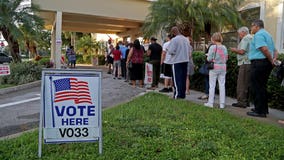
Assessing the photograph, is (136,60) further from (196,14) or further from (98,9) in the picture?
(98,9)

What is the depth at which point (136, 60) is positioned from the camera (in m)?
11.0

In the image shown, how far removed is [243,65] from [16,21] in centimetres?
1156

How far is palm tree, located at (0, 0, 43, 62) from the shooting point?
14344 mm

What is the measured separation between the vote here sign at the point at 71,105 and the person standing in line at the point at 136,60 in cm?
702

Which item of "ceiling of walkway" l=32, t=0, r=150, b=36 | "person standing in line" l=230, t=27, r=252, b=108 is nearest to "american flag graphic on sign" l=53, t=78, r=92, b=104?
"person standing in line" l=230, t=27, r=252, b=108

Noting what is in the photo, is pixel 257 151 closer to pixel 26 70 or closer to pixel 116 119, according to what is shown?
pixel 116 119

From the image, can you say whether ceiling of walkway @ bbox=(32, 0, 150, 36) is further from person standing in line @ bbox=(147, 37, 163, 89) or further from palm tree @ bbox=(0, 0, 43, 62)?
person standing in line @ bbox=(147, 37, 163, 89)

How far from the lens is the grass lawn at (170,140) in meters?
3.91

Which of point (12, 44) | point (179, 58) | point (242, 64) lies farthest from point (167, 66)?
point (12, 44)

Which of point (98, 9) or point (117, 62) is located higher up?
point (98, 9)

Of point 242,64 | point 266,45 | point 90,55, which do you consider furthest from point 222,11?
point 90,55

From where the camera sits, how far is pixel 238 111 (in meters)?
6.85

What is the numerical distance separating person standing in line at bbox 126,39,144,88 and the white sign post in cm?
701

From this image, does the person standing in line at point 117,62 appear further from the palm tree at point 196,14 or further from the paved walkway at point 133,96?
the palm tree at point 196,14
